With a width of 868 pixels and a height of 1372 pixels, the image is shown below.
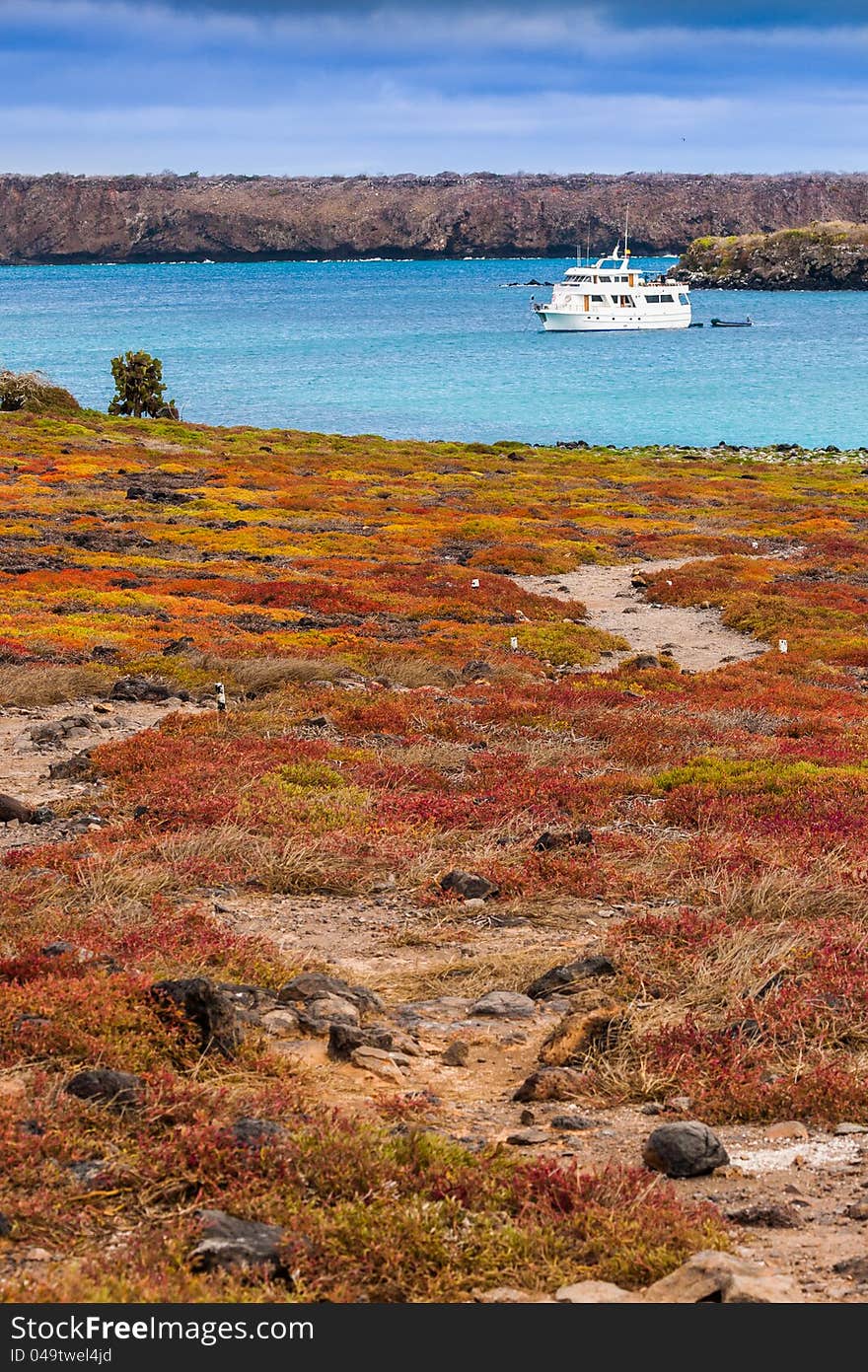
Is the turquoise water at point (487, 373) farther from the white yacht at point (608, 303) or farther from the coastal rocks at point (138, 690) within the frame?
the coastal rocks at point (138, 690)

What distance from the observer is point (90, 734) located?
16.6 meters

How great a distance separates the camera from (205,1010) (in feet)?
24.2

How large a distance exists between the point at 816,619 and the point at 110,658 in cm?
1571

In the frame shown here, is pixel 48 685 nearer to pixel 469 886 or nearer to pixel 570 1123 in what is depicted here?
pixel 469 886

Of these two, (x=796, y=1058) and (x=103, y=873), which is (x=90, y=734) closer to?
(x=103, y=873)

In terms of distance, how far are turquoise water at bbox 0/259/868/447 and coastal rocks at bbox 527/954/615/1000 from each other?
273 ft

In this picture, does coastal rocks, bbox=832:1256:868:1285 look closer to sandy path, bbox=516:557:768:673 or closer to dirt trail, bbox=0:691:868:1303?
dirt trail, bbox=0:691:868:1303

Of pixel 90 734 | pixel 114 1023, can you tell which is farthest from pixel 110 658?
pixel 114 1023

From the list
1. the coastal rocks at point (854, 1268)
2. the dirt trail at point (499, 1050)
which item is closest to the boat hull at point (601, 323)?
the dirt trail at point (499, 1050)

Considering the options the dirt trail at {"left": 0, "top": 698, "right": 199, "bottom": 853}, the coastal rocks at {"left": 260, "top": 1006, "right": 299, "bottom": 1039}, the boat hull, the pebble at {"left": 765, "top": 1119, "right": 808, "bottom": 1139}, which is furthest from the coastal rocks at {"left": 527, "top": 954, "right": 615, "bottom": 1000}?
the boat hull

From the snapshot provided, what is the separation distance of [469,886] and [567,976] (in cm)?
212

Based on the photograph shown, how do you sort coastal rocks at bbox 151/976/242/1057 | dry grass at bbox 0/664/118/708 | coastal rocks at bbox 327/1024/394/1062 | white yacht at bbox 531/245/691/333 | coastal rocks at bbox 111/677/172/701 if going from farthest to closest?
white yacht at bbox 531/245/691/333, coastal rocks at bbox 111/677/172/701, dry grass at bbox 0/664/118/708, coastal rocks at bbox 327/1024/394/1062, coastal rocks at bbox 151/976/242/1057

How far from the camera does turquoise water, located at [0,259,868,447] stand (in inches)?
3782

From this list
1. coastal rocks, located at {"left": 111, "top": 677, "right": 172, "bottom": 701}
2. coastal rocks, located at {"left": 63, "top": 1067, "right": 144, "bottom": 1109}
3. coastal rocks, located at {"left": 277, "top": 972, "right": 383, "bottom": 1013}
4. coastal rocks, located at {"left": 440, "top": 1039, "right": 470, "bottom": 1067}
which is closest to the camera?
coastal rocks, located at {"left": 63, "top": 1067, "right": 144, "bottom": 1109}
